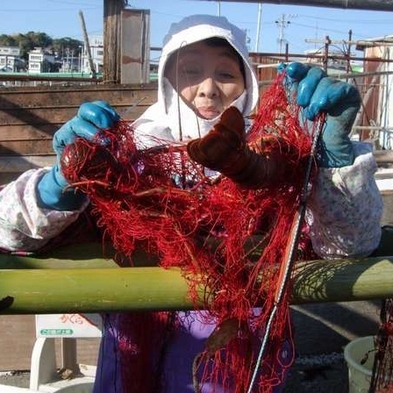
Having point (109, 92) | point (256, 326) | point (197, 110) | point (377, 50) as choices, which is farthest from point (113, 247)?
point (377, 50)

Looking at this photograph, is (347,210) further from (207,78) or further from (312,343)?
(312,343)

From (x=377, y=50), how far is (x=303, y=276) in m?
13.2

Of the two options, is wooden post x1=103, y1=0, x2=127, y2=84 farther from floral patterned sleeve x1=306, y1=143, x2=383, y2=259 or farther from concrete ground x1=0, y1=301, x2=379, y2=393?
floral patterned sleeve x1=306, y1=143, x2=383, y2=259

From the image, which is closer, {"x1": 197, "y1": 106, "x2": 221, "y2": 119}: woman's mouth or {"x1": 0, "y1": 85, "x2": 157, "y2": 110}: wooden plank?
{"x1": 197, "y1": 106, "x2": 221, "y2": 119}: woman's mouth

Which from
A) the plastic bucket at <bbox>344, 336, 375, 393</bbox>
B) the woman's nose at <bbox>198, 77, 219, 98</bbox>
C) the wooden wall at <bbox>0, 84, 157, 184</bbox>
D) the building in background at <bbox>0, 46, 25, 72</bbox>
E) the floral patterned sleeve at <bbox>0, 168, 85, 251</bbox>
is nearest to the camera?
the floral patterned sleeve at <bbox>0, 168, 85, 251</bbox>

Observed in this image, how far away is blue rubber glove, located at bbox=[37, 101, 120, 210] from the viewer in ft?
3.44

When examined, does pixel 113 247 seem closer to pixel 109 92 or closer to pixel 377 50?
pixel 109 92

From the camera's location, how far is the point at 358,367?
279 cm

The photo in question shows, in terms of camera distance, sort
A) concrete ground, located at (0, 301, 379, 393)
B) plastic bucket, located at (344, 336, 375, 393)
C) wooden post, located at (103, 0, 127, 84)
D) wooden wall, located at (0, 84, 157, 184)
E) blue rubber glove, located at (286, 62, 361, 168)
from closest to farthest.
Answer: blue rubber glove, located at (286, 62, 361, 168), plastic bucket, located at (344, 336, 375, 393), concrete ground, located at (0, 301, 379, 393), wooden post, located at (103, 0, 127, 84), wooden wall, located at (0, 84, 157, 184)

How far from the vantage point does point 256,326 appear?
1176mm

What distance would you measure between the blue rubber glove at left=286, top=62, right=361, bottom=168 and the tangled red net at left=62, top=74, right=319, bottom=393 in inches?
1.5

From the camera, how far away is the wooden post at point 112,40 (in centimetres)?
363

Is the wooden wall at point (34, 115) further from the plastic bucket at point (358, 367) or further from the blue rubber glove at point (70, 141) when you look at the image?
the blue rubber glove at point (70, 141)

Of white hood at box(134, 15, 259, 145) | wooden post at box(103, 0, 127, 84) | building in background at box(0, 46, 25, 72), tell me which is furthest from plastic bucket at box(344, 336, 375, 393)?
building in background at box(0, 46, 25, 72)
